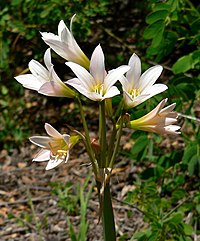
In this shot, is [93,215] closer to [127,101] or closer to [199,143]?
[199,143]

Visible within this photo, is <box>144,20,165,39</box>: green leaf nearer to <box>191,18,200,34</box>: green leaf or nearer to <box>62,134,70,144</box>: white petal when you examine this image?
<box>191,18,200,34</box>: green leaf

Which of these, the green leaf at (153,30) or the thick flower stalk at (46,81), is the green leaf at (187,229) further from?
the thick flower stalk at (46,81)

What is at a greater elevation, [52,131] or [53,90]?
[53,90]

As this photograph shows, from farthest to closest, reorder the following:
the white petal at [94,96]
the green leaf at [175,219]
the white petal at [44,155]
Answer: the green leaf at [175,219] < the white petal at [44,155] < the white petal at [94,96]

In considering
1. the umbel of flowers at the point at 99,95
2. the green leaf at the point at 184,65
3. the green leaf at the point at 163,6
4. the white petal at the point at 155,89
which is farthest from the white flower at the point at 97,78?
the green leaf at the point at 184,65

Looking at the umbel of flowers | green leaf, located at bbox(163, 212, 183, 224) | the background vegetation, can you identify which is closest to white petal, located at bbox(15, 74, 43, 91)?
the umbel of flowers

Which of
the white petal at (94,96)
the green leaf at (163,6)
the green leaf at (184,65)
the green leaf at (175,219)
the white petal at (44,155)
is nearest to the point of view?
the white petal at (94,96)

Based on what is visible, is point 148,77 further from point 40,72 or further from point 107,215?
point 107,215

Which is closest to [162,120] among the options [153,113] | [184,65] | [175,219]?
[153,113]

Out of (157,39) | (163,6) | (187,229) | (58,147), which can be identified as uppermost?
(163,6)
